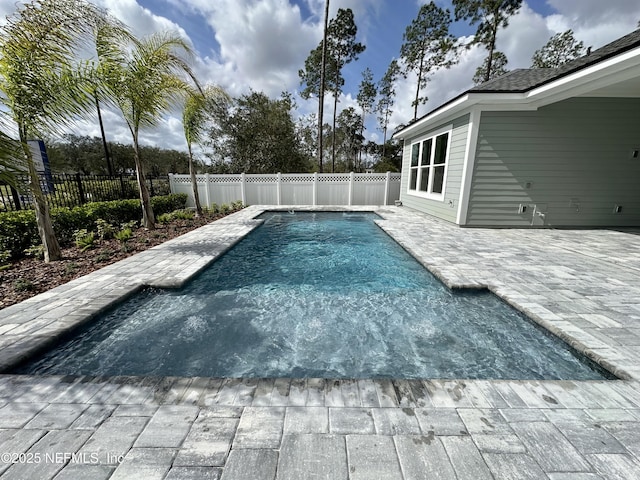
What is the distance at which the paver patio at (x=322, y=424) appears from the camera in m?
1.23

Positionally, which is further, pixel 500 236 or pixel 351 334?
pixel 500 236

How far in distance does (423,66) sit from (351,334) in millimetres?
20923

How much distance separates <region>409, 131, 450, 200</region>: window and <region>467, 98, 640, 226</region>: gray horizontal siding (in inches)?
50.6

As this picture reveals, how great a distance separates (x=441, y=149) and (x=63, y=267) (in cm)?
940

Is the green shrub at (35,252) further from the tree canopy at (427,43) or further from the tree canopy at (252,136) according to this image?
the tree canopy at (427,43)

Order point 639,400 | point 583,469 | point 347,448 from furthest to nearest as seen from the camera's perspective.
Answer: point 639,400 → point 347,448 → point 583,469

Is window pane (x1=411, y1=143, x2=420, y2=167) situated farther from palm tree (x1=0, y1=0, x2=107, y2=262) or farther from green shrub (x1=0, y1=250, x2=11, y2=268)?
green shrub (x1=0, y1=250, x2=11, y2=268)

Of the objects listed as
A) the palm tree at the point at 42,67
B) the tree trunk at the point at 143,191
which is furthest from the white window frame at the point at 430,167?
the tree trunk at the point at 143,191

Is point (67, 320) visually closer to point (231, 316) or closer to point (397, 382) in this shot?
A: point (231, 316)

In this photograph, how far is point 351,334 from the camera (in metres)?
2.68

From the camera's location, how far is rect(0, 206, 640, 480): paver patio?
1232 mm

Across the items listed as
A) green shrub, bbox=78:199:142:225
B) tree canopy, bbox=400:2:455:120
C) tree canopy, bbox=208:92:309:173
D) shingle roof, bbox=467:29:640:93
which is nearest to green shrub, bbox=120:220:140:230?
green shrub, bbox=78:199:142:225

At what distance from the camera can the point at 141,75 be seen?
5309 mm

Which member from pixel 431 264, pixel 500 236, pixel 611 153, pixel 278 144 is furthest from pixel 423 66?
pixel 431 264
